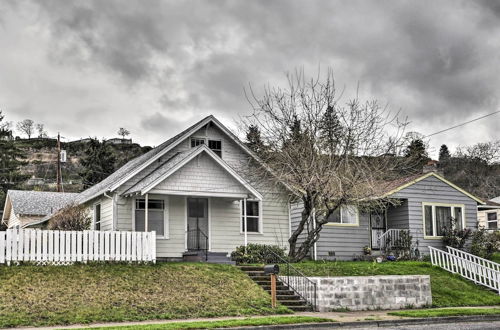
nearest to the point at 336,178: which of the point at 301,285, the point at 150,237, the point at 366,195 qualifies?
the point at 366,195

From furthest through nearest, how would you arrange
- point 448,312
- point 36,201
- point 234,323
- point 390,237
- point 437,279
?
1. point 36,201
2. point 390,237
3. point 437,279
4. point 448,312
5. point 234,323

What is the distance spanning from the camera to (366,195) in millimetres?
25141

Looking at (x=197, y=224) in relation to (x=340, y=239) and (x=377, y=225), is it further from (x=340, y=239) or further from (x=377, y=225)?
(x=377, y=225)

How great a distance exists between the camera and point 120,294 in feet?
60.4

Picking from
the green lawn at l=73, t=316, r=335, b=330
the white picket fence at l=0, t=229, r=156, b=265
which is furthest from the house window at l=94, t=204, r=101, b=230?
the green lawn at l=73, t=316, r=335, b=330

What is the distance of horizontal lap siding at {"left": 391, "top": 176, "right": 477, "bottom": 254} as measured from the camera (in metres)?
30.6

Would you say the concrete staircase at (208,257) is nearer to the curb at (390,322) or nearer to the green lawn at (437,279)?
the green lawn at (437,279)

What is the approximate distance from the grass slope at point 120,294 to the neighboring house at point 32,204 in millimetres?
18508

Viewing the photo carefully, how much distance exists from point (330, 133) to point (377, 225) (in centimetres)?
824

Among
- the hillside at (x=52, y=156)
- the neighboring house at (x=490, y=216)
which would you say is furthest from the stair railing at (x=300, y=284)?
the hillside at (x=52, y=156)

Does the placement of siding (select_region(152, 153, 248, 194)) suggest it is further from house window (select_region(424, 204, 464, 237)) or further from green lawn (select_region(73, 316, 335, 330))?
house window (select_region(424, 204, 464, 237))

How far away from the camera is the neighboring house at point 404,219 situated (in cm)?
3031

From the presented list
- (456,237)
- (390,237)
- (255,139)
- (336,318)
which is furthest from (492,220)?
(336,318)

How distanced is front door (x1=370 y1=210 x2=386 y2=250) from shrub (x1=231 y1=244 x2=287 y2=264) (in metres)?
6.98
